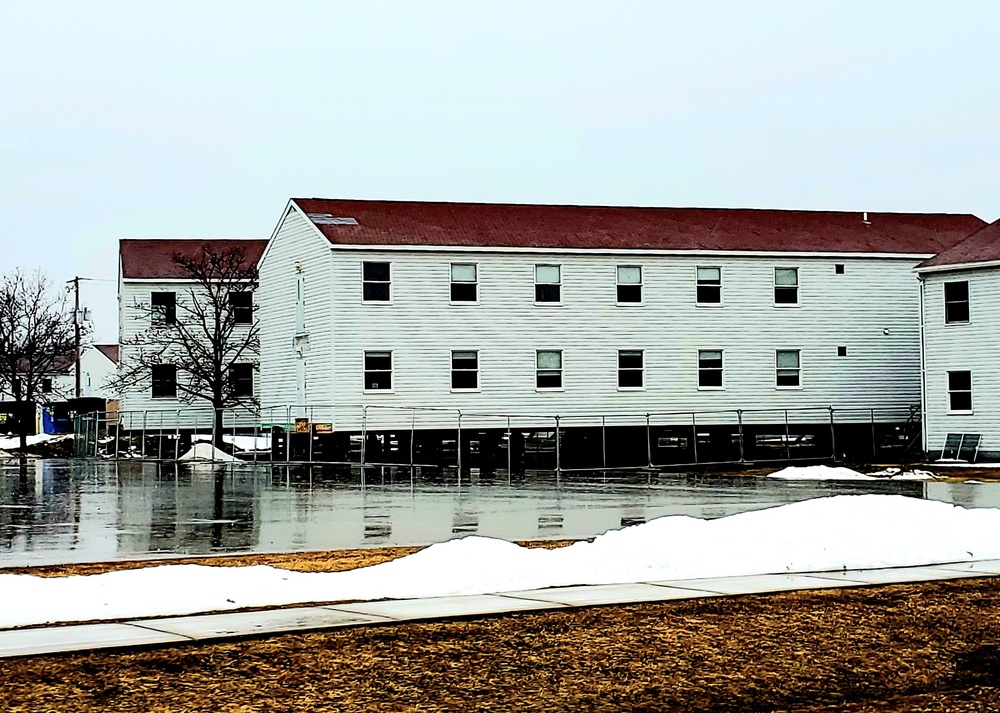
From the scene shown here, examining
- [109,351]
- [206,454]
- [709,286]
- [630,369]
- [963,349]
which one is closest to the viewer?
[963,349]

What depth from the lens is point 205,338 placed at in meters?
65.6

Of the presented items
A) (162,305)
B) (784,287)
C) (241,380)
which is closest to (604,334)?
(784,287)

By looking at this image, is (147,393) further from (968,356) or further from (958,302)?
(968,356)

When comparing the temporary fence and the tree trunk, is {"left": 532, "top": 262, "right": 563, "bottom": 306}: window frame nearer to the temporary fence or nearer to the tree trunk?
the temporary fence

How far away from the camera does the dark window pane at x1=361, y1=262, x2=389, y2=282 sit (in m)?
45.2

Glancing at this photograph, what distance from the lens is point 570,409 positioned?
47094 mm

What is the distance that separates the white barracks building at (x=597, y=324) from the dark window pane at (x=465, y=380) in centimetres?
5

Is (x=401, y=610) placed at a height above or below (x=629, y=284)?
below

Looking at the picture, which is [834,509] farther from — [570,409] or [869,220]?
[869,220]

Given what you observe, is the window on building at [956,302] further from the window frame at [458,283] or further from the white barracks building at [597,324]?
the window frame at [458,283]

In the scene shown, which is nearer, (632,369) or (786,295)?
(632,369)

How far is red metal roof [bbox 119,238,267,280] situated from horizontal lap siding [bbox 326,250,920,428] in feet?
66.4

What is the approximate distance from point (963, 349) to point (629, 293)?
10323 mm

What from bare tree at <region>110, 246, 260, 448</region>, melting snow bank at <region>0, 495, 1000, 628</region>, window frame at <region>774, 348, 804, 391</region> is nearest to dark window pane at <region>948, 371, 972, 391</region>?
window frame at <region>774, 348, 804, 391</region>
